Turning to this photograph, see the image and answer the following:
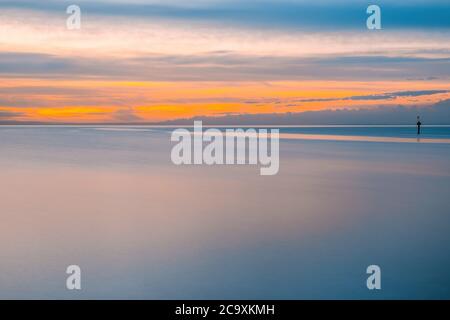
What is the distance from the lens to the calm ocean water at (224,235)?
6.12 m

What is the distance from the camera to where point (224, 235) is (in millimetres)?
8320

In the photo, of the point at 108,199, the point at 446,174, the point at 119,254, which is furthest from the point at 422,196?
the point at 119,254

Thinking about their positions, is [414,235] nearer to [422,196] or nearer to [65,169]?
[422,196]

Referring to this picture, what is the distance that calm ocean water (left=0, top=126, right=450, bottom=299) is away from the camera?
6.12 metres

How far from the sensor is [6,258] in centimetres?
710

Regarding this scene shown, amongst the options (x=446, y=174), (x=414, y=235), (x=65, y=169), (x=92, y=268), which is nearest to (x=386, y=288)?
(x=414, y=235)

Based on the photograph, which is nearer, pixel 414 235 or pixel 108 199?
pixel 414 235

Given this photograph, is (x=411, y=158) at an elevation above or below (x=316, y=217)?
above

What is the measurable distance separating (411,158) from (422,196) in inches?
Result: 380

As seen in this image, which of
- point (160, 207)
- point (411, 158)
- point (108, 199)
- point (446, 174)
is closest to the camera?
point (160, 207)

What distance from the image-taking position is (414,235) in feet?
27.2
